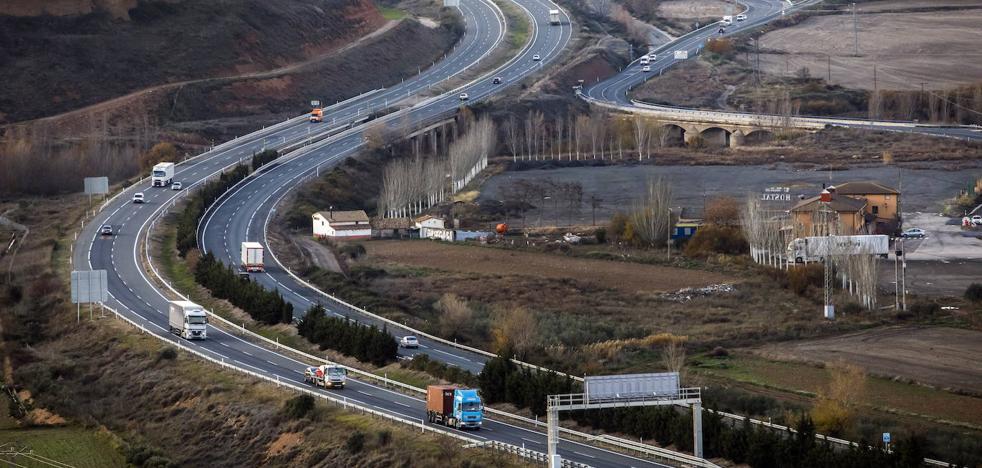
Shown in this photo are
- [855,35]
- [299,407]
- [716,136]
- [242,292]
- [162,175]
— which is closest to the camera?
[299,407]

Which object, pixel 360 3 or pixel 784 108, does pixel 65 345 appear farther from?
pixel 360 3

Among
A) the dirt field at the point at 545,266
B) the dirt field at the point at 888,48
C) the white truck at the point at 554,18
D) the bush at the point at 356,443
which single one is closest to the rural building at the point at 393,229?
the dirt field at the point at 545,266

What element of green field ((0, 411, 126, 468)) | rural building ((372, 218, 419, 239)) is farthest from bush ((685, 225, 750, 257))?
green field ((0, 411, 126, 468))

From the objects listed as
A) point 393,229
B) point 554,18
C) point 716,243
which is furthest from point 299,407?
point 554,18

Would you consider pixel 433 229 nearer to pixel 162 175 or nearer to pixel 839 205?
pixel 162 175

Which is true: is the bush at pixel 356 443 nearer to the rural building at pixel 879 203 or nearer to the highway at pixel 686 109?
the rural building at pixel 879 203
